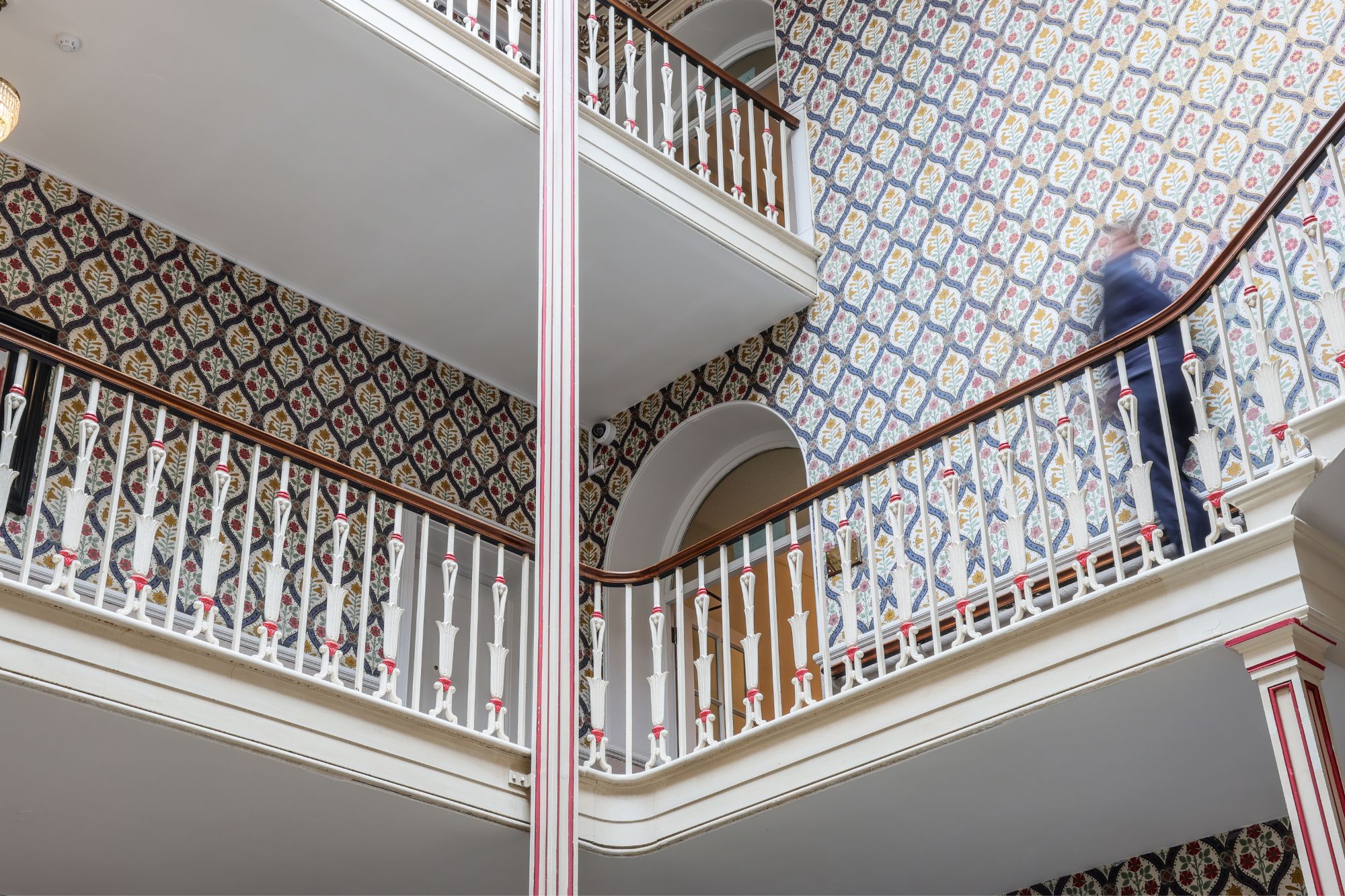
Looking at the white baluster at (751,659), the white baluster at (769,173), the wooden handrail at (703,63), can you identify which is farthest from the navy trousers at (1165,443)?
the wooden handrail at (703,63)

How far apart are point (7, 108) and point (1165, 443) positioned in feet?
16.5

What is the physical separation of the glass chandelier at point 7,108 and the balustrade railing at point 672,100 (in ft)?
6.45

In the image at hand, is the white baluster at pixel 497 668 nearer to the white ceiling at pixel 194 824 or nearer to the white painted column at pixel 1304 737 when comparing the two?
the white ceiling at pixel 194 824

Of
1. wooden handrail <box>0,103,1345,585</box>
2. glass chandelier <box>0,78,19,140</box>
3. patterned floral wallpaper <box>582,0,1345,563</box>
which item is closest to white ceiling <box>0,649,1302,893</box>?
wooden handrail <box>0,103,1345,585</box>

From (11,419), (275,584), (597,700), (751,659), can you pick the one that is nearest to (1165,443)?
(751,659)

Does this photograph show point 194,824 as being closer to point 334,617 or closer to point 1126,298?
point 334,617

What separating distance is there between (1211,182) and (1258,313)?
2191 mm

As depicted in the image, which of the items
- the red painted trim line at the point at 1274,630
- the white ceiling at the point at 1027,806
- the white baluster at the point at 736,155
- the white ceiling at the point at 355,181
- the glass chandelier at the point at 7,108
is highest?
the white baluster at the point at 736,155

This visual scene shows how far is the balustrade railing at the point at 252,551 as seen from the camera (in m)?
5.65

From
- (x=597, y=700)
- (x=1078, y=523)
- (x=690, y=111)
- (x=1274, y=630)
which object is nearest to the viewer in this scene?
(x=1274, y=630)

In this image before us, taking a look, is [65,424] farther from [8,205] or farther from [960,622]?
[960,622]

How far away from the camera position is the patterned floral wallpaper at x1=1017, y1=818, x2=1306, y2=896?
6348 mm

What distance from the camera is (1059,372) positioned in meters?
5.91

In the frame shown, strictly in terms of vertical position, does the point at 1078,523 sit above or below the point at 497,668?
above
